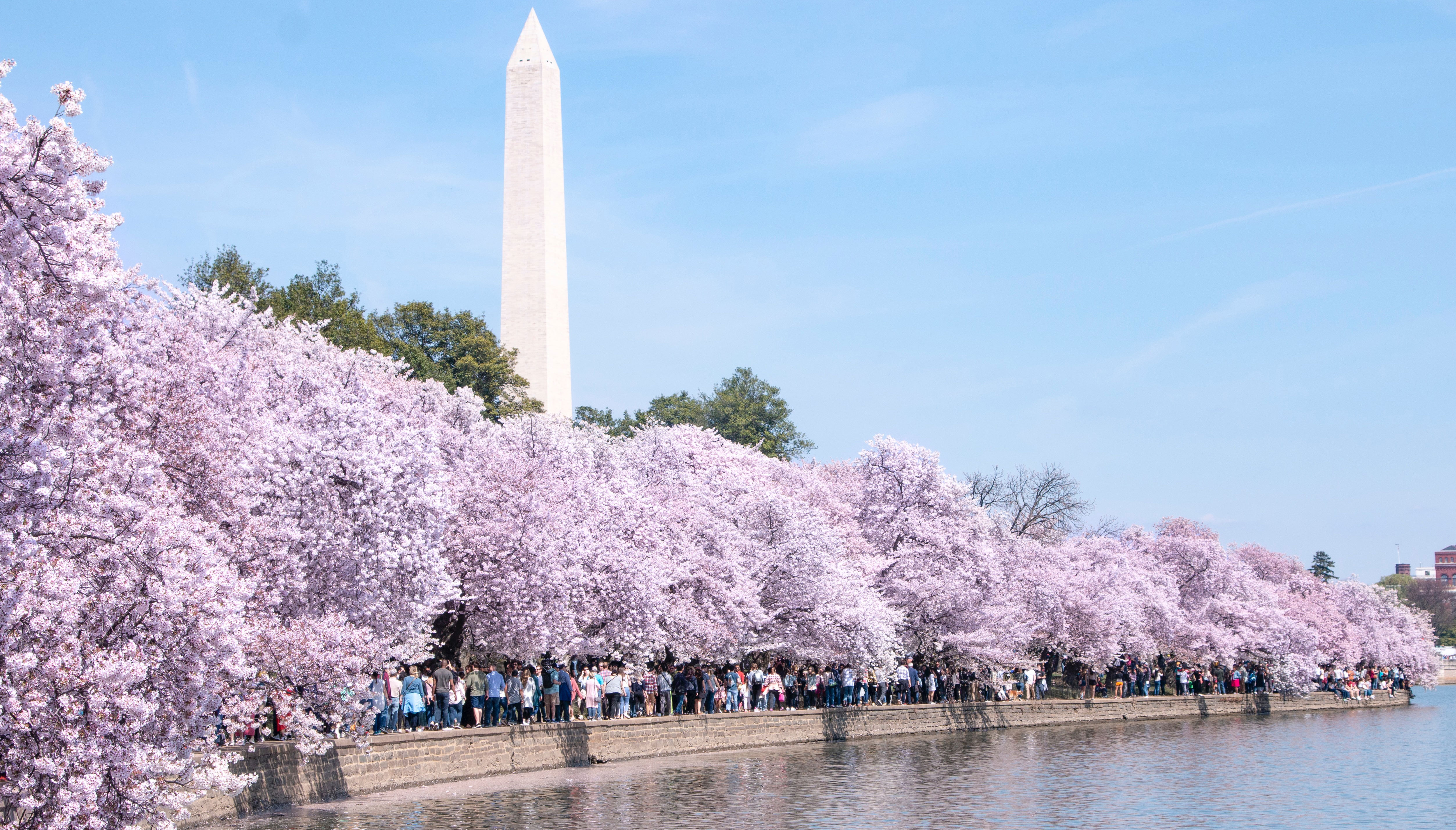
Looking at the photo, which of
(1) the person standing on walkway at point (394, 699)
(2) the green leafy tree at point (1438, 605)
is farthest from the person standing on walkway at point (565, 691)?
(2) the green leafy tree at point (1438, 605)

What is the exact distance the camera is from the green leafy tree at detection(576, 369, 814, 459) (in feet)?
311

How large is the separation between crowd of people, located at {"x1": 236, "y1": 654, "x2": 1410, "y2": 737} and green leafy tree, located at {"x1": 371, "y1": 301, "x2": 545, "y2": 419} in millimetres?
17963

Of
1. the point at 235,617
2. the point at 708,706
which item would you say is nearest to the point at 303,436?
the point at 235,617

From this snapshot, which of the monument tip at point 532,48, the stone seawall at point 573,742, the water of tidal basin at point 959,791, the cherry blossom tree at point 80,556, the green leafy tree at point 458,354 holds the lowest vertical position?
the water of tidal basin at point 959,791

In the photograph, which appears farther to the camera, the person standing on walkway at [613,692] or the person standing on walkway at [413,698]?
the person standing on walkway at [613,692]

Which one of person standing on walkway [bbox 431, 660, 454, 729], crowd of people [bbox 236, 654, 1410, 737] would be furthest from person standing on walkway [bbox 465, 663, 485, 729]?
person standing on walkway [bbox 431, 660, 454, 729]

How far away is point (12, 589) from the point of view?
1267 centimetres

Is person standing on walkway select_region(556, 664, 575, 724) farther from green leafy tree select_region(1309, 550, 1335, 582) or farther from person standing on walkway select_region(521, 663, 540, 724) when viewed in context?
green leafy tree select_region(1309, 550, 1335, 582)

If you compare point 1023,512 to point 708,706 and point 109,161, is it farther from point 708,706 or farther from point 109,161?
point 109,161

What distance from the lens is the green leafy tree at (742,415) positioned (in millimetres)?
94688

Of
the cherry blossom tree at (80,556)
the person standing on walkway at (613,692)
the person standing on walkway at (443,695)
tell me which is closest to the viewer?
the cherry blossom tree at (80,556)

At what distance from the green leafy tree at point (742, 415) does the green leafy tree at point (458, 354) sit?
26905 mm

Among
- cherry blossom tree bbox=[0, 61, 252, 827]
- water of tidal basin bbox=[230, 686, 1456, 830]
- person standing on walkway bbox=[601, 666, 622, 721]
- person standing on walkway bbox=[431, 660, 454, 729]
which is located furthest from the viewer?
person standing on walkway bbox=[601, 666, 622, 721]

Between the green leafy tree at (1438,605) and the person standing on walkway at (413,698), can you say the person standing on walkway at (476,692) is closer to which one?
the person standing on walkway at (413,698)
